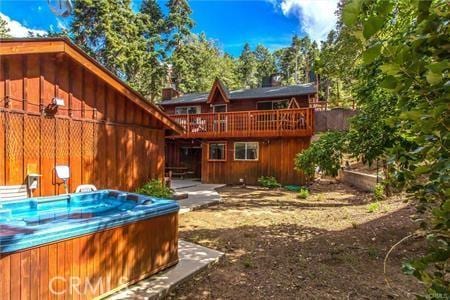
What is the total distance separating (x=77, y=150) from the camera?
8.17m

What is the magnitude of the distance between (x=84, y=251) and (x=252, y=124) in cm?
1303

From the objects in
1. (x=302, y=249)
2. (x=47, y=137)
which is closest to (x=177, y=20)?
(x=47, y=137)

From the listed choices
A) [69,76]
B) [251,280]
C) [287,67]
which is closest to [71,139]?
[69,76]

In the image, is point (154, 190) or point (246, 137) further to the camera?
point (246, 137)

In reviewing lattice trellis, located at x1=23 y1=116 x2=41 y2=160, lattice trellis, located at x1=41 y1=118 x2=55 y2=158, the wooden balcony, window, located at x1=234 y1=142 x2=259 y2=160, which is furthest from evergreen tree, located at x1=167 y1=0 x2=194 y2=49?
lattice trellis, located at x1=23 y1=116 x2=41 y2=160

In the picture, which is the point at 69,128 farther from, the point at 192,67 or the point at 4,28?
the point at 4,28

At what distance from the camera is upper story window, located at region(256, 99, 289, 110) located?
18047 mm

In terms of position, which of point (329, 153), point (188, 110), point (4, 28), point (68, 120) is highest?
point (4, 28)

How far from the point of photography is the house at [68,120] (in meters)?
6.81

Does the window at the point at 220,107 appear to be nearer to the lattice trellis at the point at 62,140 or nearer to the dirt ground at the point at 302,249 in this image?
the dirt ground at the point at 302,249

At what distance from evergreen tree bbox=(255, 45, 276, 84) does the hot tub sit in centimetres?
4434

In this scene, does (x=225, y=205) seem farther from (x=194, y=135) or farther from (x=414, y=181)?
(x=414, y=181)

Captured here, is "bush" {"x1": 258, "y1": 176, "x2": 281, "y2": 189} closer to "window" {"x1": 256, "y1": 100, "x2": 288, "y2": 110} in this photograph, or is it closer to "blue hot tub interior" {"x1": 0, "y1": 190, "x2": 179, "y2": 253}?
"window" {"x1": 256, "y1": 100, "x2": 288, "y2": 110}

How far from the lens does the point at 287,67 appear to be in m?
56.7
